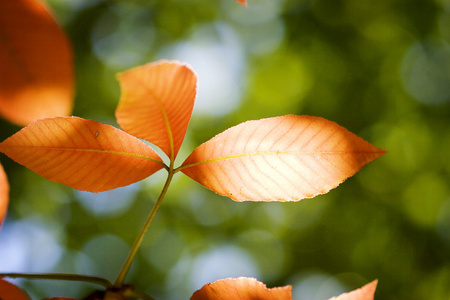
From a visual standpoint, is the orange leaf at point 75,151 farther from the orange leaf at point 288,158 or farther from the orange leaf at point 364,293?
the orange leaf at point 364,293

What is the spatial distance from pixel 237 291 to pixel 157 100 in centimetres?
17

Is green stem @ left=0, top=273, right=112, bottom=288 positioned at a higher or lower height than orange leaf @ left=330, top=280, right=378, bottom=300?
lower

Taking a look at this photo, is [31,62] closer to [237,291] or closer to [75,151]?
[75,151]

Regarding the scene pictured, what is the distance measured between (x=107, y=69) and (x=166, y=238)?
131cm

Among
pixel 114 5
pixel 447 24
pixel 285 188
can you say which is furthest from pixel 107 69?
pixel 285 188

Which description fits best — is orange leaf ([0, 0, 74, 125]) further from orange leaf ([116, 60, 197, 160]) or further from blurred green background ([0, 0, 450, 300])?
blurred green background ([0, 0, 450, 300])

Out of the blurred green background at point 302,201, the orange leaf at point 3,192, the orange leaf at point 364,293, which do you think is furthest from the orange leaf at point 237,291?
the blurred green background at point 302,201

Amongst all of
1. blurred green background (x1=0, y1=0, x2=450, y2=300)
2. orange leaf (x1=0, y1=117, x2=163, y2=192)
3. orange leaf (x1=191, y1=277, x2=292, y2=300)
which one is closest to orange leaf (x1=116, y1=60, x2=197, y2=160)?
orange leaf (x1=0, y1=117, x2=163, y2=192)

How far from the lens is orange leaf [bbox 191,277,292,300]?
0.31 meters

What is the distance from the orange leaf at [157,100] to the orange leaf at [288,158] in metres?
0.05

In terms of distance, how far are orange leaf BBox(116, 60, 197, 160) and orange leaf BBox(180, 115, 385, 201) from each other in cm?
5

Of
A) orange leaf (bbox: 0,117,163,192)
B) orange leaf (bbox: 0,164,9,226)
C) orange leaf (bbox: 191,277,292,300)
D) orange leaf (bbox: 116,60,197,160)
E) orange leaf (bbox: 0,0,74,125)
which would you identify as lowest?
orange leaf (bbox: 191,277,292,300)

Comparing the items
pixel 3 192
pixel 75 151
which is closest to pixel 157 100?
pixel 75 151

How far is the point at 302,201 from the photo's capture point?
271cm
